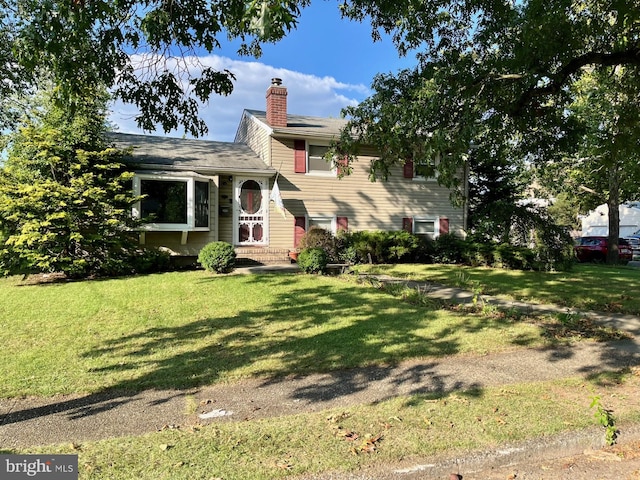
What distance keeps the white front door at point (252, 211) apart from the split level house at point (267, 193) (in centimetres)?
4

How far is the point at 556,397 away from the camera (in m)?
4.04

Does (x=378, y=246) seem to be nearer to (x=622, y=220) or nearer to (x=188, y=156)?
(x=188, y=156)

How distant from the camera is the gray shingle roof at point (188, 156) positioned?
13.9m

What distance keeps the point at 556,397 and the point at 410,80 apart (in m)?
6.07

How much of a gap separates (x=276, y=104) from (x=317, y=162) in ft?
8.85

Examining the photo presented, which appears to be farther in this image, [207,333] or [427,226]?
[427,226]

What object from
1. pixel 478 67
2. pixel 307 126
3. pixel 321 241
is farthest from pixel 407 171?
pixel 478 67

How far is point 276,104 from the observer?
1596cm

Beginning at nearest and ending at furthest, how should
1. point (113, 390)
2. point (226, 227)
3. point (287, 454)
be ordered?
1. point (287, 454)
2. point (113, 390)
3. point (226, 227)

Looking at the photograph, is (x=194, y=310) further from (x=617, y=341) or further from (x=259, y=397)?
(x=617, y=341)

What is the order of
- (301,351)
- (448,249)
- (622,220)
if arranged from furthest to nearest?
(622,220), (448,249), (301,351)

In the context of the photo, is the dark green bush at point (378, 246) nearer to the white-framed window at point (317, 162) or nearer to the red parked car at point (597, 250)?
the white-framed window at point (317, 162)

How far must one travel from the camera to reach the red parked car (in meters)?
23.7

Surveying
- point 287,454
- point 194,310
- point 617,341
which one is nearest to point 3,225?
point 194,310
